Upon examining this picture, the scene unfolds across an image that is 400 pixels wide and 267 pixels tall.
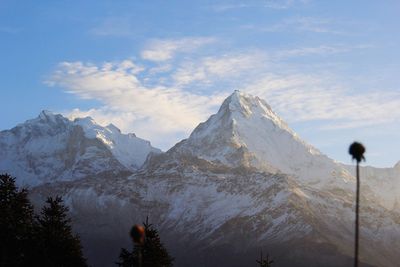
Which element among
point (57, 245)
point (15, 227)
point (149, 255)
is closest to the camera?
point (57, 245)

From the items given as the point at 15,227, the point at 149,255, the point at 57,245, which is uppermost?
the point at 15,227

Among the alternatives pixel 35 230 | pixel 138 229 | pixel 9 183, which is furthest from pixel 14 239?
pixel 138 229

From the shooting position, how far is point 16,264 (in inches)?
3438

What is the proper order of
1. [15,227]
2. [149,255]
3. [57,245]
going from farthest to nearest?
[149,255] < [15,227] < [57,245]

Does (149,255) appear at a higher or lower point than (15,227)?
lower

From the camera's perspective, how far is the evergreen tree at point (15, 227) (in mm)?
88062

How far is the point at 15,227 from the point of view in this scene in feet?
297

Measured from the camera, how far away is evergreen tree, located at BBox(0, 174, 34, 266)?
8806 cm

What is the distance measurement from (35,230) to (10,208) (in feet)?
12.7

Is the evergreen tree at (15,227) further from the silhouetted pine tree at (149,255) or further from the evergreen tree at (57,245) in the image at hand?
the silhouetted pine tree at (149,255)

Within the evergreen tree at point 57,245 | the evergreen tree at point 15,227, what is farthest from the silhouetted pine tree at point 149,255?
the evergreen tree at point 15,227

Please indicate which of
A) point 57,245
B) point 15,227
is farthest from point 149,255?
point 15,227

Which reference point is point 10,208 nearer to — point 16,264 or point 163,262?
point 16,264

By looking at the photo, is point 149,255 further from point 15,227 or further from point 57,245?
point 15,227
